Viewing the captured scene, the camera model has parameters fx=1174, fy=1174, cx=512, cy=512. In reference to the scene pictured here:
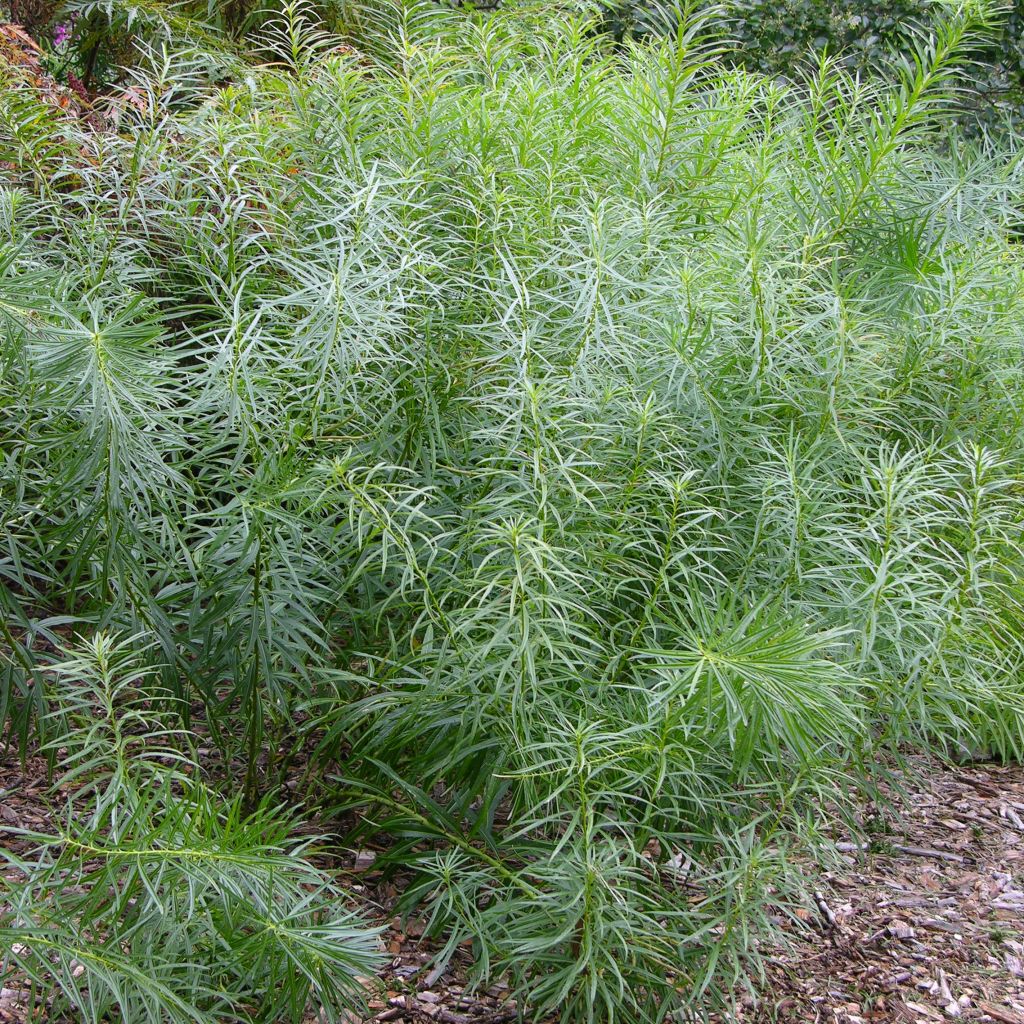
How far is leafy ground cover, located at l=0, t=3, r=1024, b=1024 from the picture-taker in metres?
1.98

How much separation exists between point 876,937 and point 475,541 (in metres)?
1.38

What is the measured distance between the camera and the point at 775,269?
109 inches

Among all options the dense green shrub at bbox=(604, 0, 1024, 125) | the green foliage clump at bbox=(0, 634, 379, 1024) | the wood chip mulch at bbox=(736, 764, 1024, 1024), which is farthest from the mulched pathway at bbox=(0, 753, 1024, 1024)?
the dense green shrub at bbox=(604, 0, 1024, 125)

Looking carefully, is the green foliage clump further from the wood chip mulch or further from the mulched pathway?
the wood chip mulch

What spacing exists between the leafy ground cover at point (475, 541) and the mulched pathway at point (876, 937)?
0.29 feet

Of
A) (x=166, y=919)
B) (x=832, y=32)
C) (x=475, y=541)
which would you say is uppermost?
(x=475, y=541)

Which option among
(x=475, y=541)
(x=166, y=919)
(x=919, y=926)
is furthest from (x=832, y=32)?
(x=166, y=919)

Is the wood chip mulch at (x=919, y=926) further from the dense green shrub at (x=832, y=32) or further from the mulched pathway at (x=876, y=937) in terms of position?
the dense green shrub at (x=832, y=32)

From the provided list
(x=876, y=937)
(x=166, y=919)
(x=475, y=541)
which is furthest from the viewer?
(x=876, y=937)

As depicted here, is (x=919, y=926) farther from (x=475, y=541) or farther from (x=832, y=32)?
(x=832, y=32)

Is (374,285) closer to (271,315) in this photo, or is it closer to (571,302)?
(271,315)

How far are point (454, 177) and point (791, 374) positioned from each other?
3.17ft

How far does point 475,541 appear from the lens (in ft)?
7.40

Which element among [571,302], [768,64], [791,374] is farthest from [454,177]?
[768,64]
